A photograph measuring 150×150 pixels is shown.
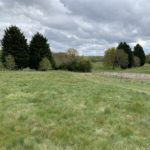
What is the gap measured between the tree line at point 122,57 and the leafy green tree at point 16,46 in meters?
32.8

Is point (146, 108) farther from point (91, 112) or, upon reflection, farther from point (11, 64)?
point (11, 64)

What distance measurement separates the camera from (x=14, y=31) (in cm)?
5738

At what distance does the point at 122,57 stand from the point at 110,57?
451 cm

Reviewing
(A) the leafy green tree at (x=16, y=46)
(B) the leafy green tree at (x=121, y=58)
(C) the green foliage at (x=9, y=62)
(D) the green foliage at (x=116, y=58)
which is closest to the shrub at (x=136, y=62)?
(D) the green foliage at (x=116, y=58)

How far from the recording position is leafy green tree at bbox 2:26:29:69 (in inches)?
2170

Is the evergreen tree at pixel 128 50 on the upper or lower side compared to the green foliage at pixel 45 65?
upper

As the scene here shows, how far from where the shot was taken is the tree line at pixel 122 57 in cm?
8125

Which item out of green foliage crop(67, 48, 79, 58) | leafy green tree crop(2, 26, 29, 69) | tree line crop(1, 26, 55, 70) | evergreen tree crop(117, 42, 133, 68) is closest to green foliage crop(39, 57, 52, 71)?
tree line crop(1, 26, 55, 70)

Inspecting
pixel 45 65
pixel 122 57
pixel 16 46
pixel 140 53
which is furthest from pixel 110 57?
pixel 16 46

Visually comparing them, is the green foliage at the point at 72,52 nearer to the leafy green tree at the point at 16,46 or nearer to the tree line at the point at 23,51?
the tree line at the point at 23,51

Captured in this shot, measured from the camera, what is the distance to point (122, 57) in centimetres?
8069

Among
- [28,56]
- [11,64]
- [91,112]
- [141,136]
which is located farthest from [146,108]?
[28,56]

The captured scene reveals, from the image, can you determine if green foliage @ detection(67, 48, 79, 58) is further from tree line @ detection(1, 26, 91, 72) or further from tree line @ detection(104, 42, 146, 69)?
tree line @ detection(1, 26, 91, 72)

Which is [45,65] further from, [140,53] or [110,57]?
[140,53]
